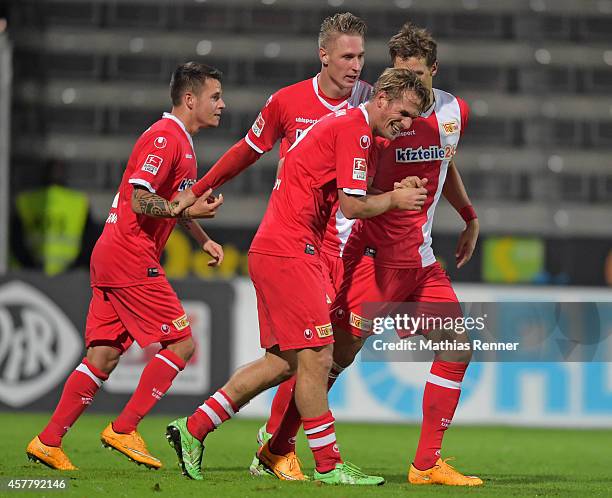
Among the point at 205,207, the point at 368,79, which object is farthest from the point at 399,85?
the point at 368,79

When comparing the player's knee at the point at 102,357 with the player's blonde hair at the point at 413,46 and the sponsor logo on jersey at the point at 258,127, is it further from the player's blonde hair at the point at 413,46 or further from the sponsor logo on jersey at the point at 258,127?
the player's blonde hair at the point at 413,46

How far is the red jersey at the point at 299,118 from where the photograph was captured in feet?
22.5

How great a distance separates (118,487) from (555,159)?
14.9 meters

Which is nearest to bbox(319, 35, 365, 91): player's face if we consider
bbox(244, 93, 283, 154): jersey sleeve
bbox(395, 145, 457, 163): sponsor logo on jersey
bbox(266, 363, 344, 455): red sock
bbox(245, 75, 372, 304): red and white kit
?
bbox(245, 75, 372, 304): red and white kit

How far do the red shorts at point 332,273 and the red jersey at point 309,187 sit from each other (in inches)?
18.1

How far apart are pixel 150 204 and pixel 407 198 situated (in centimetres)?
145

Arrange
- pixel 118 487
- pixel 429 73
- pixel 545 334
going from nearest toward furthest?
pixel 118 487 → pixel 429 73 → pixel 545 334

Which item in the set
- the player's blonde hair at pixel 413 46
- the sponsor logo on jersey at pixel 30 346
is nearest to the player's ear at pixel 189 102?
the player's blonde hair at pixel 413 46

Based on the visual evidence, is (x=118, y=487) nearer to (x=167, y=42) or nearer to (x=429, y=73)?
(x=429, y=73)

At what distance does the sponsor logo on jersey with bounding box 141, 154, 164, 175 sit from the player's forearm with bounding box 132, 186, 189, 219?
0.34 feet

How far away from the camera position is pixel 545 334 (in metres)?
10.8

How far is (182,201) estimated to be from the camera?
652 cm

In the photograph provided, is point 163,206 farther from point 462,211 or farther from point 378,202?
point 462,211

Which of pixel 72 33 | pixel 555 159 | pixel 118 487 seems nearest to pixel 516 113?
pixel 555 159
